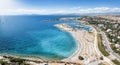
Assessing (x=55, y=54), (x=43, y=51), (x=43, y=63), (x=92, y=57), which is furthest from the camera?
(x=43, y=51)

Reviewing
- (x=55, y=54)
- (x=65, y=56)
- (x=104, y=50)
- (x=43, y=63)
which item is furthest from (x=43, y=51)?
(x=104, y=50)

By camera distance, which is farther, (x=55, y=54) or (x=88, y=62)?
(x=55, y=54)

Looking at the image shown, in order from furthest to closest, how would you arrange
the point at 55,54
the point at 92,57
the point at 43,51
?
the point at 43,51 < the point at 55,54 < the point at 92,57

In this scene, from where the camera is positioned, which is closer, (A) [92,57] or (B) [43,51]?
(A) [92,57]

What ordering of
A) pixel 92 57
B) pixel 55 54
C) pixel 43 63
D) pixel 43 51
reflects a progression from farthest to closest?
pixel 43 51, pixel 55 54, pixel 92 57, pixel 43 63

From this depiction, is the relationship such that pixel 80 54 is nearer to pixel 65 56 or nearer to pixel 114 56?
pixel 65 56

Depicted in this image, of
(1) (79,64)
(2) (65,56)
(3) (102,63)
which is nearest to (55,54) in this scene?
(2) (65,56)

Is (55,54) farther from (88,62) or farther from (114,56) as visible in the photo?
(114,56)
